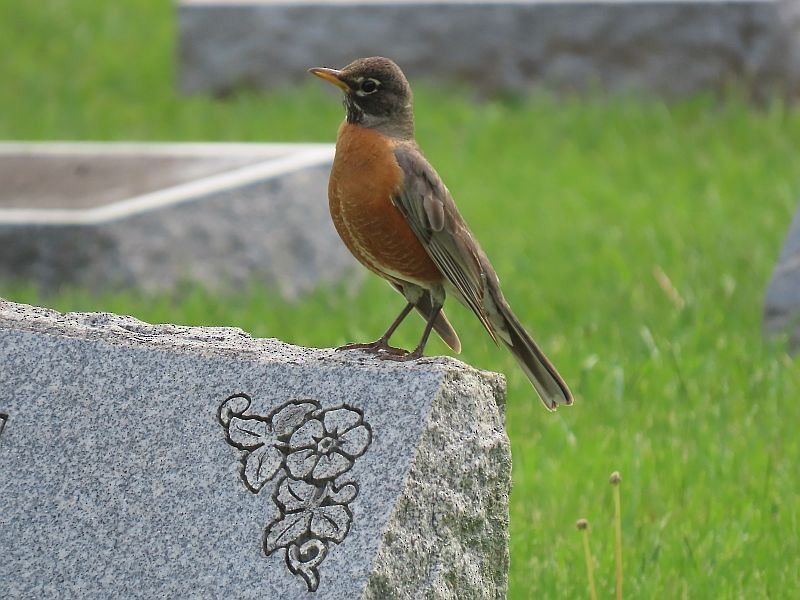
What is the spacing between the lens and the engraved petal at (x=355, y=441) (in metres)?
3.12

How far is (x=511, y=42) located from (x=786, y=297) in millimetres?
6384

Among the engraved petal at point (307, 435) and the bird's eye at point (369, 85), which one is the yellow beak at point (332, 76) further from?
the engraved petal at point (307, 435)

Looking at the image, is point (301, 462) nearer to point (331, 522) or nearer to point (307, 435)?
point (307, 435)

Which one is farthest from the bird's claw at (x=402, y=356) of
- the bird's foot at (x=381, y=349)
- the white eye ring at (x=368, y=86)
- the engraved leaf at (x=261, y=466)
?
the white eye ring at (x=368, y=86)

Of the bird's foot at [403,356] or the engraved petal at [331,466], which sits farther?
the bird's foot at [403,356]

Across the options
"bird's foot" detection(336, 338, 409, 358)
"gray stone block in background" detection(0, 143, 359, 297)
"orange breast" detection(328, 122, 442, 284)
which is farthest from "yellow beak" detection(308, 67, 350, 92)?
"gray stone block in background" detection(0, 143, 359, 297)

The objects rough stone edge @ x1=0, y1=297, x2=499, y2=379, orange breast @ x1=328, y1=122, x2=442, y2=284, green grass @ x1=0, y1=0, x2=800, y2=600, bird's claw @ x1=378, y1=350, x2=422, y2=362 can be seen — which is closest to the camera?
rough stone edge @ x1=0, y1=297, x2=499, y2=379

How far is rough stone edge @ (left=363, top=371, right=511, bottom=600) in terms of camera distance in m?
3.05

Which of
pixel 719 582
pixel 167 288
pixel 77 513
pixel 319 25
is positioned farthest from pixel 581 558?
pixel 319 25

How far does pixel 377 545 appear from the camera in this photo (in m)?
2.98

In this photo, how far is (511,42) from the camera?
486 inches

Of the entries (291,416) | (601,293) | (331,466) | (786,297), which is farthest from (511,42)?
(331,466)

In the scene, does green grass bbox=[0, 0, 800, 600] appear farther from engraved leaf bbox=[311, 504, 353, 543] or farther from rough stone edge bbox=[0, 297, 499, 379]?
engraved leaf bbox=[311, 504, 353, 543]

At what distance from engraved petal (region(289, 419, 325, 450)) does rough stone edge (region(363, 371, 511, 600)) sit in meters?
0.24
